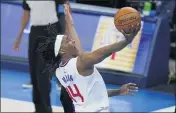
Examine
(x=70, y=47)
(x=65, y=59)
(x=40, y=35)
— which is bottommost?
(x=40, y=35)

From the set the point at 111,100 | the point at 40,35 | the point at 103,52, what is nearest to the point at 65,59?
the point at 103,52

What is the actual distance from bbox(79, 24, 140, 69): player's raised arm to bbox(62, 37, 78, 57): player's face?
0.25 feet

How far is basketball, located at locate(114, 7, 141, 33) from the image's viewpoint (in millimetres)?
4215

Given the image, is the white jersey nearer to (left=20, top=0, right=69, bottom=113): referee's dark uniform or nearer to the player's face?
the player's face

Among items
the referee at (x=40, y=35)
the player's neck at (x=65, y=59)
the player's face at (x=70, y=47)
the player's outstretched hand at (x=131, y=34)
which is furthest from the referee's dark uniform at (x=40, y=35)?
the player's outstretched hand at (x=131, y=34)

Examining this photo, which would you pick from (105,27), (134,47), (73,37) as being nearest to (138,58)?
(134,47)

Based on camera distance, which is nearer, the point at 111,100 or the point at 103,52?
the point at 103,52

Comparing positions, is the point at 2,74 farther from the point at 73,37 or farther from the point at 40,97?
the point at 73,37

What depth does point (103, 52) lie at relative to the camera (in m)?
4.25

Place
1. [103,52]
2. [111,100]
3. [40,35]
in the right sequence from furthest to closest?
[111,100], [40,35], [103,52]

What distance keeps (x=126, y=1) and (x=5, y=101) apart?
3.11 metres

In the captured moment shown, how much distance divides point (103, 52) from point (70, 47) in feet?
1.06

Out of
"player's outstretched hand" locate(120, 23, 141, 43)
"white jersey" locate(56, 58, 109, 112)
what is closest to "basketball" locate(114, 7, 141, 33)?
"player's outstretched hand" locate(120, 23, 141, 43)

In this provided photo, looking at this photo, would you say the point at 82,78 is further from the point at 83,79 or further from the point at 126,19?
the point at 126,19
